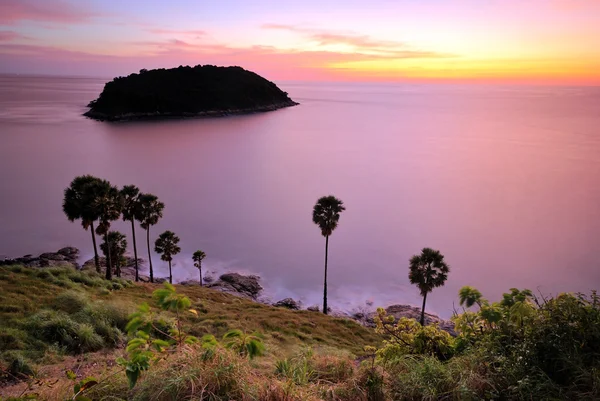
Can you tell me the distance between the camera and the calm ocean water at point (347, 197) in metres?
40.6

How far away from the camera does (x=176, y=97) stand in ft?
553

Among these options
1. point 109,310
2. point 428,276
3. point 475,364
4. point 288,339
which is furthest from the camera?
point 428,276

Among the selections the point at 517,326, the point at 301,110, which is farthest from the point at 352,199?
the point at 301,110

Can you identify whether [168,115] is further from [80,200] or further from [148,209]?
[80,200]

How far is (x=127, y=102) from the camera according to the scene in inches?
5999

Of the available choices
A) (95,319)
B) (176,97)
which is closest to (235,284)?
(95,319)

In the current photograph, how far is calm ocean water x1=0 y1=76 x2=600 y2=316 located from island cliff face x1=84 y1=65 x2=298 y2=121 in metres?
24.7

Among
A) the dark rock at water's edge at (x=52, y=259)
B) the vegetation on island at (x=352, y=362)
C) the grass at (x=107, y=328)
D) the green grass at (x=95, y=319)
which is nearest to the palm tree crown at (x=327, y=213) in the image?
the green grass at (x=95, y=319)

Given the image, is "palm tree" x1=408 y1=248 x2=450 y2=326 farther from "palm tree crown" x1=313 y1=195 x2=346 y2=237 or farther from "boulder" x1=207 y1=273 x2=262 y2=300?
"boulder" x1=207 y1=273 x2=262 y2=300

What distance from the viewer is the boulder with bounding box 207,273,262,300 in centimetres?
3428

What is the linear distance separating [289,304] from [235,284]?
5.97 meters

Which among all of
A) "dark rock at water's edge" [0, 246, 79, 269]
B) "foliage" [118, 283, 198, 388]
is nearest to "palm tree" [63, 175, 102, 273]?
"dark rock at water's edge" [0, 246, 79, 269]

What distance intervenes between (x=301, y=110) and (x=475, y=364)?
195m

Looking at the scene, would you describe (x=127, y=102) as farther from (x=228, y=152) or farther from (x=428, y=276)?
(x=428, y=276)
